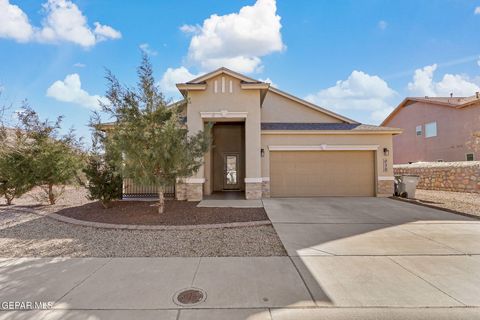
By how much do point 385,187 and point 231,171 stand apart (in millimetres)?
8505

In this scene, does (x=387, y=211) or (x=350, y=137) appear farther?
(x=350, y=137)

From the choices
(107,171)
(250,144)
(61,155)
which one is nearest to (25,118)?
(61,155)

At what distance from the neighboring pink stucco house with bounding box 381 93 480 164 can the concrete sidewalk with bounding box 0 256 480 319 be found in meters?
18.2

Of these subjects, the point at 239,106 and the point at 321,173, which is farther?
the point at 321,173

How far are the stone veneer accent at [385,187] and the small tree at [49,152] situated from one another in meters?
13.7

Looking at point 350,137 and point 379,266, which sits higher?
point 350,137

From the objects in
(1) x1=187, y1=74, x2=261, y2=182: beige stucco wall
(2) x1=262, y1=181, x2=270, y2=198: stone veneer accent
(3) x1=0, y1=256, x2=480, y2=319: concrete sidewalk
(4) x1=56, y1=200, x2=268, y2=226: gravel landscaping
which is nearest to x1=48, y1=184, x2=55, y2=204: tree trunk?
(4) x1=56, y1=200, x2=268, y2=226: gravel landscaping

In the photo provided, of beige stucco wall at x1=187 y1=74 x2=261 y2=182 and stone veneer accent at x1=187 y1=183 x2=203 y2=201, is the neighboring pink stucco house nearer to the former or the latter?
beige stucco wall at x1=187 y1=74 x2=261 y2=182

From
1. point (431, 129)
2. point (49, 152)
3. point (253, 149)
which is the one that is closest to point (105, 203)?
point (49, 152)

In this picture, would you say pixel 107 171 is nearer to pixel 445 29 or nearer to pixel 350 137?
pixel 350 137

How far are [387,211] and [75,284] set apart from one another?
30.1 ft

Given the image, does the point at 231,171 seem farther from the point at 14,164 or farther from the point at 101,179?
the point at 14,164

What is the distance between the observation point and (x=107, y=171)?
8922mm

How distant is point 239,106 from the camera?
1088 cm
